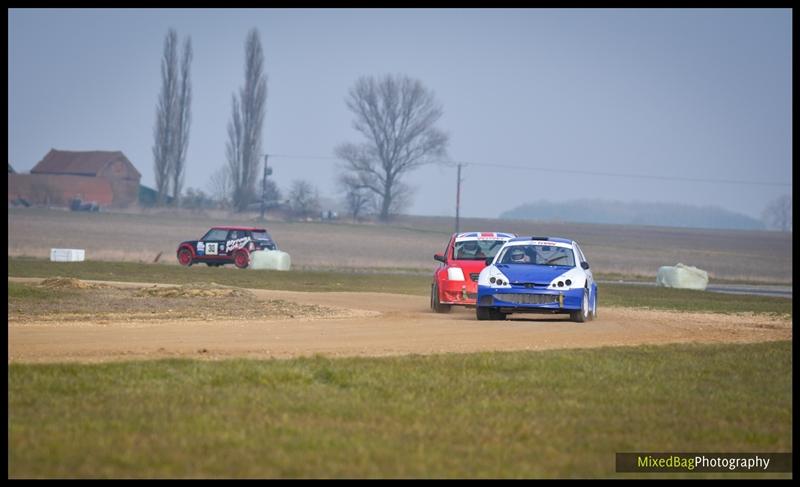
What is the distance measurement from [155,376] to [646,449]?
5.19m

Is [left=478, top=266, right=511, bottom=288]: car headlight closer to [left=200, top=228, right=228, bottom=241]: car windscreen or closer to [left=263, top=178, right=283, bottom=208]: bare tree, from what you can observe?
[left=200, top=228, right=228, bottom=241]: car windscreen

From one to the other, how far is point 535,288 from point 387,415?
1085 cm

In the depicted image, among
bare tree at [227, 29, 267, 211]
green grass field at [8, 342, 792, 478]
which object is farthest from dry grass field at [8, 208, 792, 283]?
green grass field at [8, 342, 792, 478]

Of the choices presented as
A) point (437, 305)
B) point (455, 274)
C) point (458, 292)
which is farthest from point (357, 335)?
point (437, 305)

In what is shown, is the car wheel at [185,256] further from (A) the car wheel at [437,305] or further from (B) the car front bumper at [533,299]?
(B) the car front bumper at [533,299]

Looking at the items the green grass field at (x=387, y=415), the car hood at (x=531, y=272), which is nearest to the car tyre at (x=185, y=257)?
the car hood at (x=531, y=272)

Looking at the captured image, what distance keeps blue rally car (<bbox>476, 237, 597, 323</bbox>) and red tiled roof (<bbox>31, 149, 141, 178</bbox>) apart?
11445cm

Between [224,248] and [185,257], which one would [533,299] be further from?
[185,257]

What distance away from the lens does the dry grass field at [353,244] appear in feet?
214

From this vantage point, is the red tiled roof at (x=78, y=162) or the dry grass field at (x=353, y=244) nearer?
the dry grass field at (x=353, y=244)

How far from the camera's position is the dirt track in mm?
15484

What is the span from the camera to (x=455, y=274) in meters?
23.9

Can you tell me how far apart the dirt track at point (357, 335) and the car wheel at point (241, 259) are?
2540 cm

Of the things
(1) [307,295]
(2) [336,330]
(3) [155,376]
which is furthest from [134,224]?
(3) [155,376]
